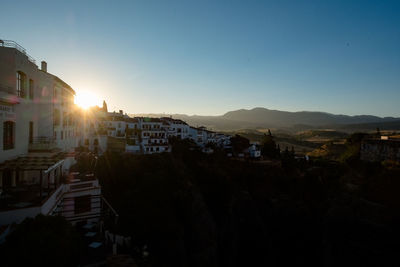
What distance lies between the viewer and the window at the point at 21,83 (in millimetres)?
14797

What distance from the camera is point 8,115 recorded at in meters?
13.0

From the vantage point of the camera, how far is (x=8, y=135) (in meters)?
13.3

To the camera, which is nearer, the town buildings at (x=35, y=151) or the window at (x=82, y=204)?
the town buildings at (x=35, y=151)

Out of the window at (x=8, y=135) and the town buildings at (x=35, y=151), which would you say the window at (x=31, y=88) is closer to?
the town buildings at (x=35, y=151)

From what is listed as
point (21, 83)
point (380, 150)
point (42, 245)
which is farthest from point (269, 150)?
point (42, 245)

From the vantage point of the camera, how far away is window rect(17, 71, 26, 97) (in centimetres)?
1480

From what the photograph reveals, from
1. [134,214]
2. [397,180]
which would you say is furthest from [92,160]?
[397,180]

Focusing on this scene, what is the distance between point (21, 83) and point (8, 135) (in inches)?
165

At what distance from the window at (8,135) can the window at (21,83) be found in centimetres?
250

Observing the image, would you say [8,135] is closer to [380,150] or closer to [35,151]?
[35,151]

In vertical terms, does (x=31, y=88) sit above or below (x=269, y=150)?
above

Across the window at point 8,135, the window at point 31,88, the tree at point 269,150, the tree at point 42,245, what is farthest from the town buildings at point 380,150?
the window at point 8,135

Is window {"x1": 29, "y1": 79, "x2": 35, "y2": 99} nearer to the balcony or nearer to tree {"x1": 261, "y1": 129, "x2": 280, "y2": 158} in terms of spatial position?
the balcony

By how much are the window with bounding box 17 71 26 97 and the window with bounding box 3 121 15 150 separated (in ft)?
8.19
